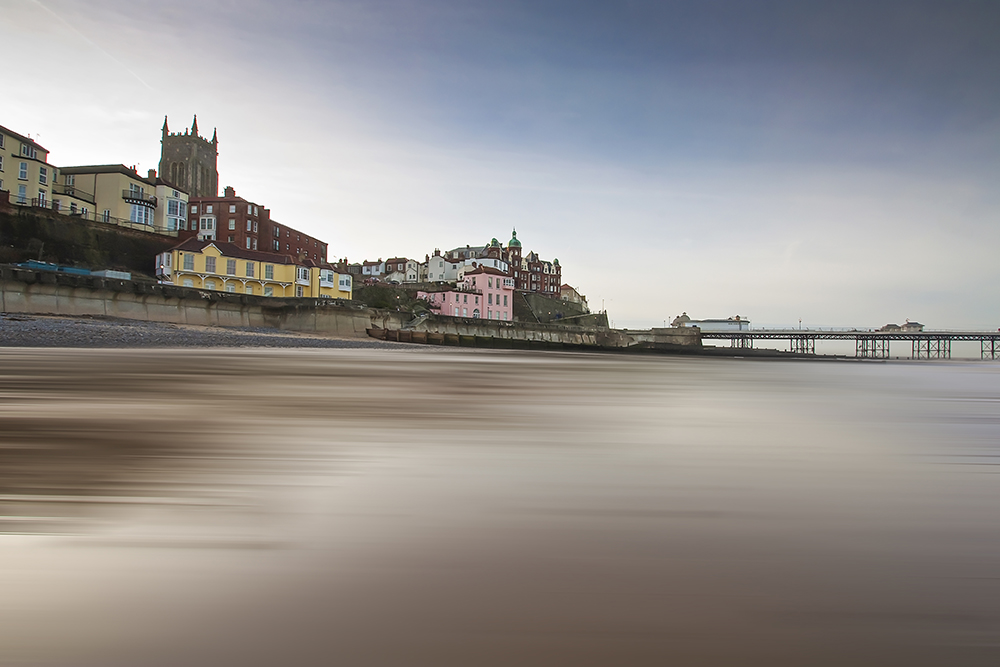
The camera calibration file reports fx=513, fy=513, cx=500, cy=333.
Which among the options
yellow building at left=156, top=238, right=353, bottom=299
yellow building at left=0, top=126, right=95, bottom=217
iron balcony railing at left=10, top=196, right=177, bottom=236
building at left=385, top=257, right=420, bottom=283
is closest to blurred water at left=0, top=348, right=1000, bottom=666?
yellow building at left=156, top=238, right=353, bottom=299

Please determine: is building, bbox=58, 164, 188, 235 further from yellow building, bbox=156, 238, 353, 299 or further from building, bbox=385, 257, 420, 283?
building, bbox=385, 257, 420, 283

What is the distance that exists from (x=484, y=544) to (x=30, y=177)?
5165 cm

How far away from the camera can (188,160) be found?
75250mm

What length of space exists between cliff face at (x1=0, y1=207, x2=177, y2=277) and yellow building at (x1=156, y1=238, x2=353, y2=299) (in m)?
2.18

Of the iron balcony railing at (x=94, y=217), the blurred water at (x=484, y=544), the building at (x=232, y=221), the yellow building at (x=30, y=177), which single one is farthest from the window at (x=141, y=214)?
the blurred water at (x=484, y=544)

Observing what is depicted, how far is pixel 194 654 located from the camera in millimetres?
989

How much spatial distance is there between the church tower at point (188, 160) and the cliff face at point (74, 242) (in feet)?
131

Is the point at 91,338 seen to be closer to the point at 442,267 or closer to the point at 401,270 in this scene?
the point at 442,267

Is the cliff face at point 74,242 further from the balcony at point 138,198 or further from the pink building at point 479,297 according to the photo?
the pink building at point 479,297

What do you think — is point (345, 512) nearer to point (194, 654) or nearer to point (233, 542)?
point (233, 542)

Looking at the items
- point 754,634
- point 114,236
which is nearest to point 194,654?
point 754,634

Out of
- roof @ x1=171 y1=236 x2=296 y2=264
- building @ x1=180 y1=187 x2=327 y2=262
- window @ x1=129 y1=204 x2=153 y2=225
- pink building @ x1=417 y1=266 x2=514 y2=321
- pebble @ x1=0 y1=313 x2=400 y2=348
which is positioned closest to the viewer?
pebble @ x1=0 y1=313 x2=400 y2=348

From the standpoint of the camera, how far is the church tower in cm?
7500

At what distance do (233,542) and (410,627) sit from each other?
2.45ft
